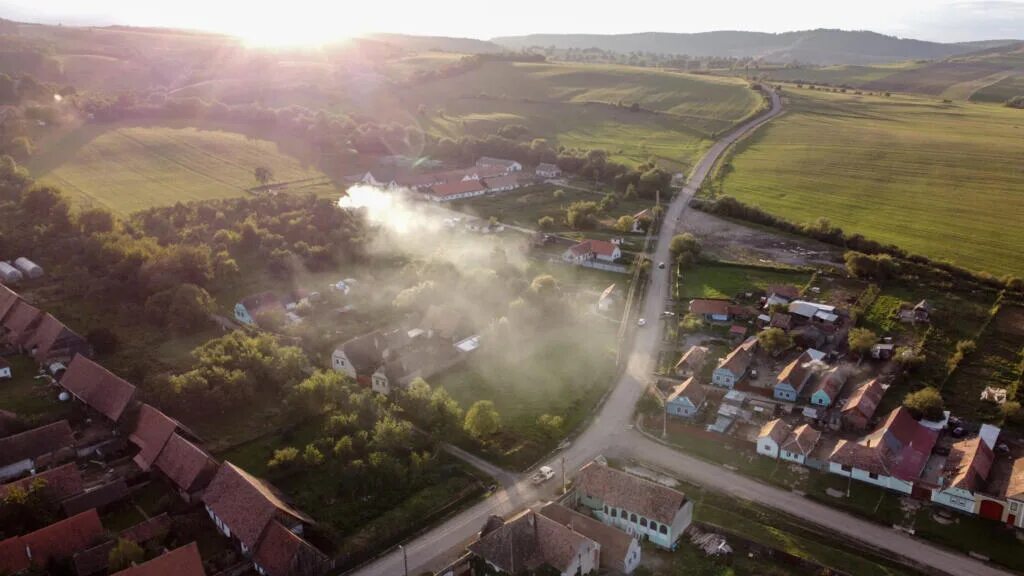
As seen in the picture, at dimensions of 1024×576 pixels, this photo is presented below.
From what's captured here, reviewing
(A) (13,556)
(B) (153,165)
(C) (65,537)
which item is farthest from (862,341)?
(B) (153,165)

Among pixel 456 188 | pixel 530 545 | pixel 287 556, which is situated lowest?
pixel 287 556

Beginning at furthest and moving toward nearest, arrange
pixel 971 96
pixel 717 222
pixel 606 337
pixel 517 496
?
pixel 971 96, pixel 717 222, pixel 606 337, pixel 517 496

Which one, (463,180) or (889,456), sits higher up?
(463,180)

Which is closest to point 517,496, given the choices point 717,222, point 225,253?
point 225,253

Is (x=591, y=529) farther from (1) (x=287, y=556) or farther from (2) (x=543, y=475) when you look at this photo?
(1) (x=287, y=556)

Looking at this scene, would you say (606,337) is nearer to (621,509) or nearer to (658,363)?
(658,363)

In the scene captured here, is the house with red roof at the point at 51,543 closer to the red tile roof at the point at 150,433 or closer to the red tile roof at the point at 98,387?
the red tile roof at the point at 150,433
